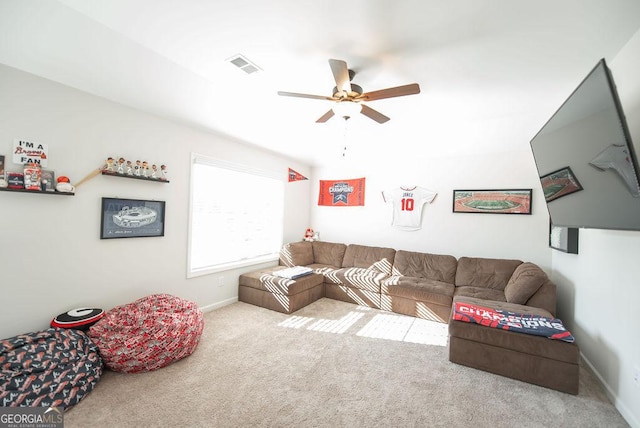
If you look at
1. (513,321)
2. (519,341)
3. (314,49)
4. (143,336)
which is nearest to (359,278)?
(513,321)

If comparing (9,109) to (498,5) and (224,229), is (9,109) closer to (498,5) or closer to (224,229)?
(224,229)

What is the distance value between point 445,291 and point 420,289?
0.32 metres

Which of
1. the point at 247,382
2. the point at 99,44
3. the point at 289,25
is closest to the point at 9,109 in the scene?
the point at 99,44

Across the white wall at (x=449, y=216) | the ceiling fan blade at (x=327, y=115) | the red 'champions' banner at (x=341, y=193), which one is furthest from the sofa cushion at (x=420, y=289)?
the ceiling fan blade at (x=327, y=115)

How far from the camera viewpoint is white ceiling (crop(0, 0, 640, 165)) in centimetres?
152

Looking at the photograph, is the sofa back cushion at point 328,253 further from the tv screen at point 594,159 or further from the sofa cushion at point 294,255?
the tv screen at point 594,159

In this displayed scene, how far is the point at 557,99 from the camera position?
2.47 m

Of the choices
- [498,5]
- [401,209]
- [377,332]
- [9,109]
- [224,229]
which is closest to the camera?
[498,5]

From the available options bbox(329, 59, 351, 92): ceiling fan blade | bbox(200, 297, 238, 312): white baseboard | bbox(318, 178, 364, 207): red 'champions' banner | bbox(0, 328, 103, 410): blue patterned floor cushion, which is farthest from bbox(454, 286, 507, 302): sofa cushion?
bbox(0, 328, 103, 410): blue patterned floor cushion

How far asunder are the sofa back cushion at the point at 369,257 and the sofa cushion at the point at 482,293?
1161mm

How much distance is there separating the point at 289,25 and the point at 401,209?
146 inches

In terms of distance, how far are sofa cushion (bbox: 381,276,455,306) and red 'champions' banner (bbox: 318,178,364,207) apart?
1.84m

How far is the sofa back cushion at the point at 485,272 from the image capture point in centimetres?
359

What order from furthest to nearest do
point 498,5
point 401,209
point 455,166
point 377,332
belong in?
point 401,209 → point 455,166 → point 377,332 → point 498,5
